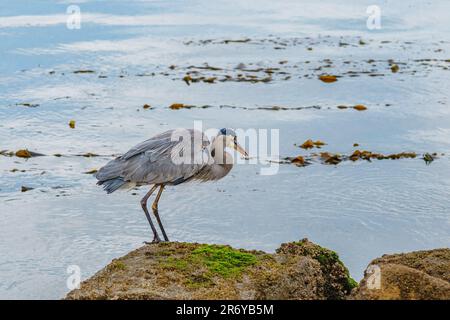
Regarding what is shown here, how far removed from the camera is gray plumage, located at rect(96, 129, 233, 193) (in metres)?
8.66

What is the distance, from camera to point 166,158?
340 inches

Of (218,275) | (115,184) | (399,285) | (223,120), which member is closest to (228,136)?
(115,184)

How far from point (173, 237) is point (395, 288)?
4464 mm

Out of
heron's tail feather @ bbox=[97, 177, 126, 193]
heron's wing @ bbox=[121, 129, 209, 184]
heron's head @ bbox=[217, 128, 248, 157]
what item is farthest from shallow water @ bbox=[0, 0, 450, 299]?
heron's head @ bbox=[217, 128, 248, 157]

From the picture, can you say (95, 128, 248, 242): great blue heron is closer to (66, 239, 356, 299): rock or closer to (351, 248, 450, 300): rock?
(66, 239, 356, 299): rock

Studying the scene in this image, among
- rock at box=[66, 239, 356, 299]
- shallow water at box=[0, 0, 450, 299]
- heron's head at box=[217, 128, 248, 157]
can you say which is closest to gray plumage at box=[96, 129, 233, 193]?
heron's head at box=[217, 128, 248, 157]

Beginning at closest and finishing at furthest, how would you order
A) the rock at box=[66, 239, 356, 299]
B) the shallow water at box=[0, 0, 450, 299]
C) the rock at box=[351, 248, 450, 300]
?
the rock at box=[351, 248, 450, 300], the rock at box=[66, 239, 356, 299], the shallow water at box=[0, 0, 450, 299]

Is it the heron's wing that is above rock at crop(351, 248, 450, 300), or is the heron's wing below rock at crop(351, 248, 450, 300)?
above

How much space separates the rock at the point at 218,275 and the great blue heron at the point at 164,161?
1.34m

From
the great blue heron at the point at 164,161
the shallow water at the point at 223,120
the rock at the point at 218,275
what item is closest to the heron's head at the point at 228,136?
the great blue heron at the point at 164,161

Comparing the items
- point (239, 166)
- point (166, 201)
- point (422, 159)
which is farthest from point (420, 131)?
point (166, 201)

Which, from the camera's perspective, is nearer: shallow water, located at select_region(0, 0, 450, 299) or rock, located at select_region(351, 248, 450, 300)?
rock, located at select_region(351, 248, 450, 300)

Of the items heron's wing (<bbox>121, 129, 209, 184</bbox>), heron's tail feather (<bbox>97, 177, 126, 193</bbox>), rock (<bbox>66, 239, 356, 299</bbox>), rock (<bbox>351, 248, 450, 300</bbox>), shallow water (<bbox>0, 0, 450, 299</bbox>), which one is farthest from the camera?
shallow water (<bbox>0, 0, 450, 299</bbox>)

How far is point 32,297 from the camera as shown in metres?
8.62
